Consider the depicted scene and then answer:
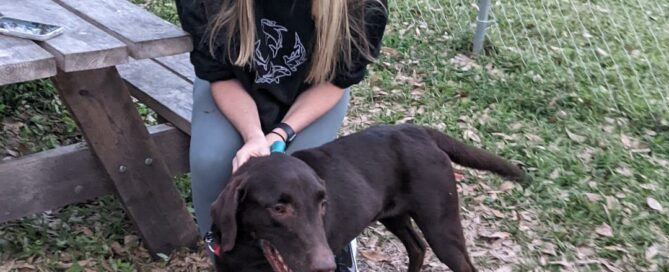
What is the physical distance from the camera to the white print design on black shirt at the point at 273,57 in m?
3.44

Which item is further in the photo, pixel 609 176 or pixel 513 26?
pixel 513 26

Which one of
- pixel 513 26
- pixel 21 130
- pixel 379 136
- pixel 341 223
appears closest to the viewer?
pixel 341 223

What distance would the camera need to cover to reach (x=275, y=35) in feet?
11.3

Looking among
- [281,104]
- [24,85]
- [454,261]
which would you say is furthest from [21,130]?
[454,261]

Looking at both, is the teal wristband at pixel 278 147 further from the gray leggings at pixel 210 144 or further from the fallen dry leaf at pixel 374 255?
the fallen dry leaf at pixel 374 255

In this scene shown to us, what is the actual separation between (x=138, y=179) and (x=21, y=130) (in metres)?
1.24

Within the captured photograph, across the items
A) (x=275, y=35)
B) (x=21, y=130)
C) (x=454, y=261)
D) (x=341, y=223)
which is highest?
(x=275, y=35)

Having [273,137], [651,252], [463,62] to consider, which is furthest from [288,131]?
[463,62]

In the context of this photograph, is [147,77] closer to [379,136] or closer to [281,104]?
[281,104]

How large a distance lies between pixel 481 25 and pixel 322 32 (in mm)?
3041

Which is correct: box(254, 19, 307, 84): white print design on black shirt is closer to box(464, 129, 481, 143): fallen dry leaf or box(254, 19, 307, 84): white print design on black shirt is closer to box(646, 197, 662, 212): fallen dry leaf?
box(464, 129, 481, 143): fallen dry leaf

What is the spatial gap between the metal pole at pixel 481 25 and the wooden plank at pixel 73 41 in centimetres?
345

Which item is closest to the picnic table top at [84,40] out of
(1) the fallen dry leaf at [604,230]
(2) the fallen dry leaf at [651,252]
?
(1) the fallen dry leaf at [604,230]

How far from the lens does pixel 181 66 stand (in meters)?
4.14
